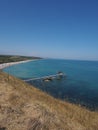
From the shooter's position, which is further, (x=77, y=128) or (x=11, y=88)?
(x=11, y=88)

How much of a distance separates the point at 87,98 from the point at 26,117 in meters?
57.3

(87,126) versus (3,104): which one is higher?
(3,104)

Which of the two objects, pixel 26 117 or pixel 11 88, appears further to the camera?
pixel 11 88

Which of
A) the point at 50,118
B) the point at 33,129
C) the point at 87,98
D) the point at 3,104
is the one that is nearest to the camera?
the point at 33,129

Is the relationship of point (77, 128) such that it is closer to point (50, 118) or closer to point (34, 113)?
point (50, 118)

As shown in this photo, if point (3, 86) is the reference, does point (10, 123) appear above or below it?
below

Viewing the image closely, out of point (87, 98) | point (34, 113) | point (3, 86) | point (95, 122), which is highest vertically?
point (3, 86)

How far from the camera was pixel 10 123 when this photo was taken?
8.11 m

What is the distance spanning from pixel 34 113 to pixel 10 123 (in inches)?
42.1

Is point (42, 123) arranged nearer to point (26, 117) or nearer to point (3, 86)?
point (26, 117)

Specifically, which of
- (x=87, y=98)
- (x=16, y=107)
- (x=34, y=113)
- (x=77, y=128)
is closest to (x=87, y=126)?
(x=77, y=128)

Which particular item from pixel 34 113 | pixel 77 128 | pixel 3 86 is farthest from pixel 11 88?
pixel 77 128

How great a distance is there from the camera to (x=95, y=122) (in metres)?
9.55

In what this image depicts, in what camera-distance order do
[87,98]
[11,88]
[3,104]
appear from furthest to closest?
[87,98] → [11,88] → [3,104]
